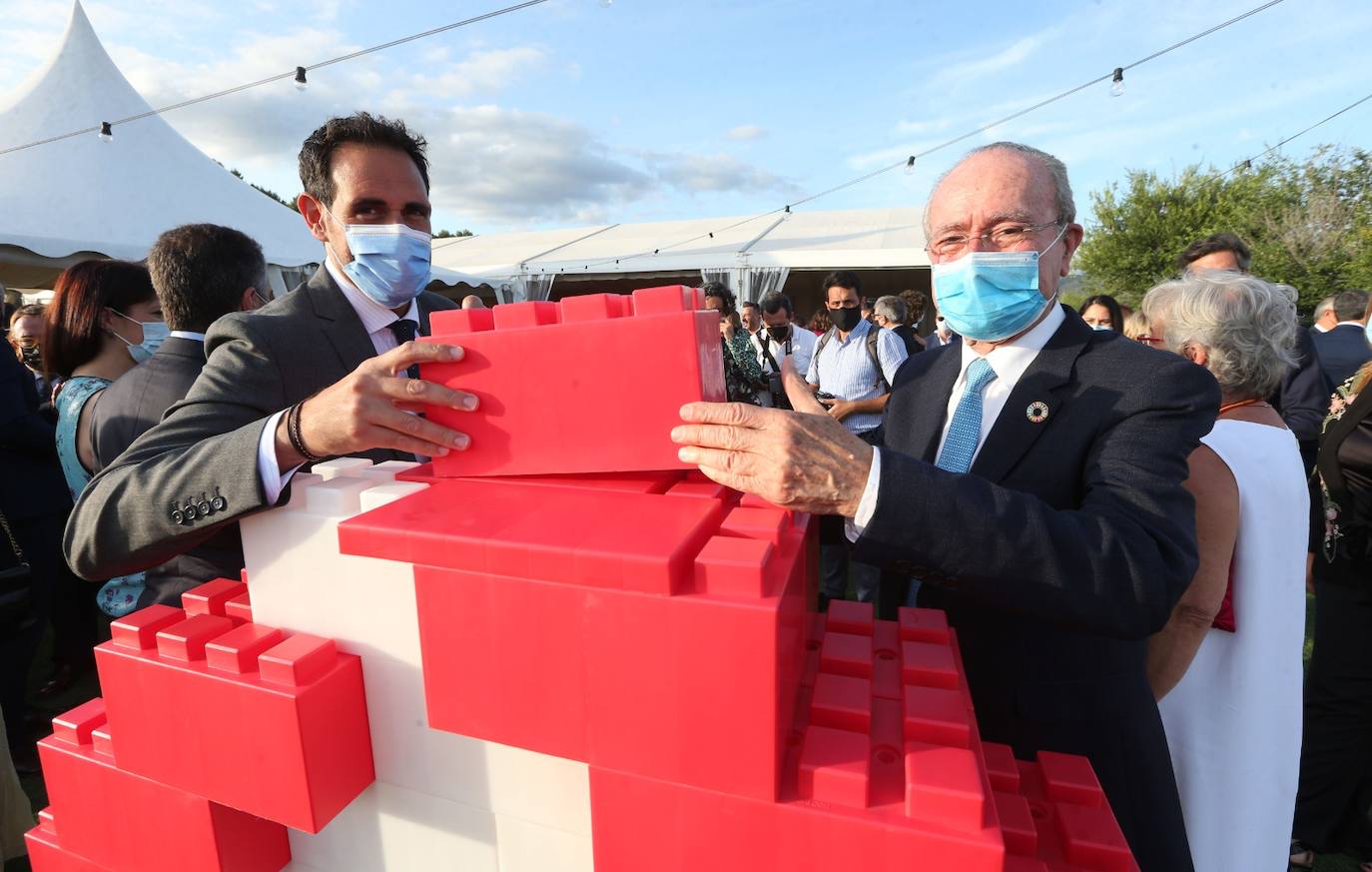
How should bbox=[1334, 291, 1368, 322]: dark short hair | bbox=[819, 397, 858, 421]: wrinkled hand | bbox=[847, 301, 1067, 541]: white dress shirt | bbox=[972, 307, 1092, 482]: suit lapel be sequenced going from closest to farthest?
bbox=[972, 307, 1092, 482]: suit lapel → bbox=[847, 301, 1067, 541]: white dress shirt → bbox=[819, 397, 858, 421]: wrinkled hand → bbox=[1334, 291, 1368, 322]: dark short hair

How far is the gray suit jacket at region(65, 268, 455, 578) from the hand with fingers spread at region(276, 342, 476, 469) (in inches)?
3.2

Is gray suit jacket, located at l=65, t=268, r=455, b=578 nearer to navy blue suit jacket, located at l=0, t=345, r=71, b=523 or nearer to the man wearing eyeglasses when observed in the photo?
the man wearing eyeglasses

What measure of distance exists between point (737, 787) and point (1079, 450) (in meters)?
0.90

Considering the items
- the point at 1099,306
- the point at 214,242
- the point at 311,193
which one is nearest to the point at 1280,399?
the point at 1099,306

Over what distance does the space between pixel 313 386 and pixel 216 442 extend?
0.40 meters

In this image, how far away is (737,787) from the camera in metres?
0.69

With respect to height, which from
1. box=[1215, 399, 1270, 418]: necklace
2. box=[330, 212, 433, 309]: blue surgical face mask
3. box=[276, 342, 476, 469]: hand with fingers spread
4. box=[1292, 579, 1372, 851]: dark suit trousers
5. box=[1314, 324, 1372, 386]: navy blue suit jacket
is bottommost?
box=[1292, 579, 1372, 851]: dark suit trousers

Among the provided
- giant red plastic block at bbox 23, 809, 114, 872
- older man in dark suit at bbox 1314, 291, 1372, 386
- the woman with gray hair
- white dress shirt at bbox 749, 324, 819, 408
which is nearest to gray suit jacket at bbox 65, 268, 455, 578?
giant red plastic block at bbox 23, 809, 114, 872

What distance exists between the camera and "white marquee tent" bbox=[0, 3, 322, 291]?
664 centimetres

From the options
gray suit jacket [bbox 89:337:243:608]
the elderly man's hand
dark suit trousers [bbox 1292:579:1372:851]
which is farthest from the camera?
dark suit trousers [bbox 1292:579:1372:851]

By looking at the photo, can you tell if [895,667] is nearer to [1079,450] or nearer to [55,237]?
[1079,450]

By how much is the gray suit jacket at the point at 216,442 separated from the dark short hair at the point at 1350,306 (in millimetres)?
7259

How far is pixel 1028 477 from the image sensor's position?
1.21 m

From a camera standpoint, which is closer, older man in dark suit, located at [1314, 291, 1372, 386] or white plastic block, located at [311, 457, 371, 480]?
white plastic block, located at [311, 457, 371, 480]
